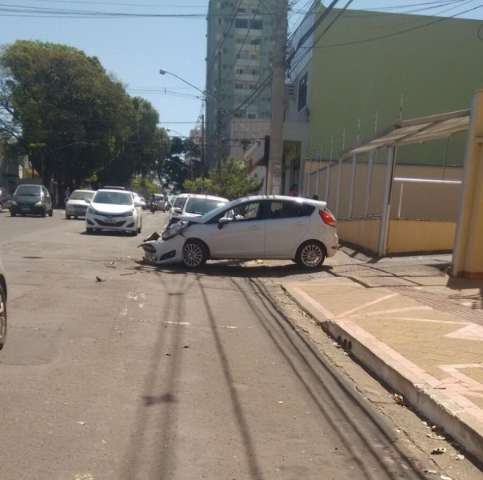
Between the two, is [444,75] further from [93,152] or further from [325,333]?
[93,152]

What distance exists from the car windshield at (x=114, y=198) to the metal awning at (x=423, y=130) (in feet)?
31.1

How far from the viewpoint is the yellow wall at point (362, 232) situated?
16688mm

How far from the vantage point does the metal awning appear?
A: 518 inches

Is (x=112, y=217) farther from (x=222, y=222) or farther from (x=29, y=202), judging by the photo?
(x=29, y=202)

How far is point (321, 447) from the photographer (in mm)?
4445

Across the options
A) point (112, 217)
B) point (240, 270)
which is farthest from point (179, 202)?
point (240, 270)

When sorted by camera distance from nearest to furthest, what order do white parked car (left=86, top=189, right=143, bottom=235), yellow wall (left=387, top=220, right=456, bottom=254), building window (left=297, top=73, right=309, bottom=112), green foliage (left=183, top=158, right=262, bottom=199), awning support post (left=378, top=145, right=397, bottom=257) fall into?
1. awning support post (left=378, top=145, right=397, bottom=257)
2. yellow wall (left=387, top=220, right=456, bottom=254)
3. white parked car (left=86, top=189, right=143, bottom=235)
4. building window (left=297, top=73, right=309, bottom=112)
5. green foliage (left=183, top=158, right=262, bottom=199)

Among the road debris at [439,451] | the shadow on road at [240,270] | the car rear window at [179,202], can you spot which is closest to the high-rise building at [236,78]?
the car rear window at [179,202]

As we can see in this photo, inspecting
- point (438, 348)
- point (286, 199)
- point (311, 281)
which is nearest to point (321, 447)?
point (438, 348)

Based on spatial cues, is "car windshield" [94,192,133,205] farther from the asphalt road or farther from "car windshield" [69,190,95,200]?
the asphalt road

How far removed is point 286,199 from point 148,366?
8612 millimetres

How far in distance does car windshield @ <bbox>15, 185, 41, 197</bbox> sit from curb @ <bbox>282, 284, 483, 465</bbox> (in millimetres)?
28616

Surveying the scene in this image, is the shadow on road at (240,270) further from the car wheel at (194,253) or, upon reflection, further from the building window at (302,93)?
the building window at (302,93)

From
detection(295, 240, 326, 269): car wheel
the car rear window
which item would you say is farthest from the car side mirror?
the car rear window
